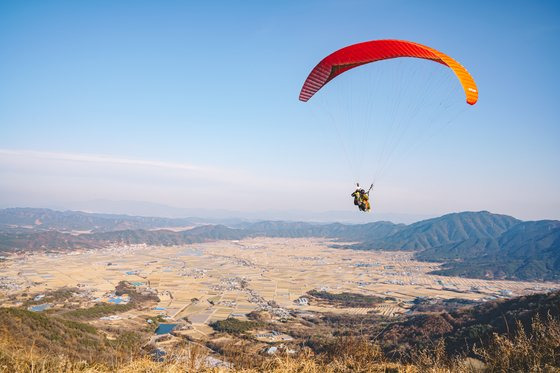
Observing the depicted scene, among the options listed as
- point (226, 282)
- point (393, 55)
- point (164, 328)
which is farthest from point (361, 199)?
point (226, 282)

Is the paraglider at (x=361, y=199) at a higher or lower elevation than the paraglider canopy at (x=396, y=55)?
lower

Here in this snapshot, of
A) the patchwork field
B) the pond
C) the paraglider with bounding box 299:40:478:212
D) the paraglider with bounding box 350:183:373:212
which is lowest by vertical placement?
the patchwork field

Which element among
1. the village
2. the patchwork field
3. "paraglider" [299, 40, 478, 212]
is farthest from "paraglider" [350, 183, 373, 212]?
the patchwork field

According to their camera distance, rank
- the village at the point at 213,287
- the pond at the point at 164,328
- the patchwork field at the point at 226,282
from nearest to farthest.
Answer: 1. the pond at the point at 164,328
2. the village at the point at 213,287
3. the patchwork field at the point at 226,282

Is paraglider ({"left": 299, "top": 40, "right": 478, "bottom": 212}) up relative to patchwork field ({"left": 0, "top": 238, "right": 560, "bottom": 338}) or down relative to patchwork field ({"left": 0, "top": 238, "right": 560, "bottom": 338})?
up

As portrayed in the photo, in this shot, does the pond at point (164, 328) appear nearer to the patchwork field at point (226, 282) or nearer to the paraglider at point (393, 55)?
the patchwork field at point (226, 282)

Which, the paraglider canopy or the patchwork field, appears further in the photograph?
the patchwork field

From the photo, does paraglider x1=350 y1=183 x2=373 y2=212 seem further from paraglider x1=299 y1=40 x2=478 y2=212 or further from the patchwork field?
the patchwork field

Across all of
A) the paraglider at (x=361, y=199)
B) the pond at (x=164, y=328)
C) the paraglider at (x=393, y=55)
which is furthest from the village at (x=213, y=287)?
the paraglider at (x=393, y=55)

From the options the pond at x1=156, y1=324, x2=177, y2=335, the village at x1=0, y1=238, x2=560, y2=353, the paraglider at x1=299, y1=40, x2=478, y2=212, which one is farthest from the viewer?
the village at x1=0, y1=238, x2=560, y2=353

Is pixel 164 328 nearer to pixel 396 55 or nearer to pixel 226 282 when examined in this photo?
pixel 396 55

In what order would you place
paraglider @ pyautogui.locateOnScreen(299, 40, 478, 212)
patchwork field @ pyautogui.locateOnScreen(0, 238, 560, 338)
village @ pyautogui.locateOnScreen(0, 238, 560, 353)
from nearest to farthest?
paraglider @ pyautogui.locateOnScreen(299, 40, 478, 212) → village @ pyautogui.locateOnScreen(0, 238, 560, 353) → patchwork field @ pyautogui.locateOnScreen(0, 238, 560, 338)
